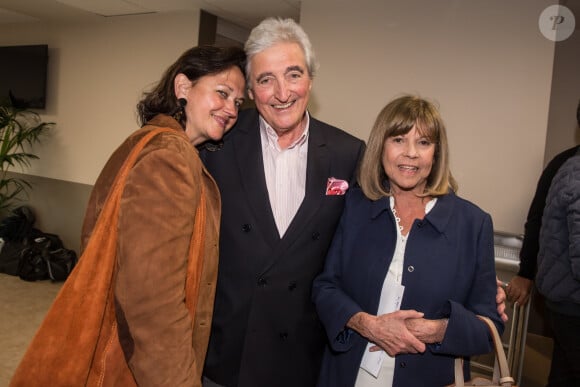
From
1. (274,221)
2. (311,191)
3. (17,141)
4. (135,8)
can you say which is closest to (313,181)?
(311,191)

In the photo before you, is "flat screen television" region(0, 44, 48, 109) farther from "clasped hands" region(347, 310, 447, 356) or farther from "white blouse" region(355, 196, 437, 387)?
"clasped hands" region(347, 310, 447, 356)

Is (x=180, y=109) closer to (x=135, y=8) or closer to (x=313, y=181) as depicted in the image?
(x=313, y=181)

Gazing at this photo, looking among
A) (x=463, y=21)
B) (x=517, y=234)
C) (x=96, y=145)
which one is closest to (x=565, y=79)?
(x=463, y=21)

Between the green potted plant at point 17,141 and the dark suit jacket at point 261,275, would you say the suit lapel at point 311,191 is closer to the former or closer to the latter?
the dark suit jacket at point 261,275

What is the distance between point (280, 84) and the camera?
69.7 inches

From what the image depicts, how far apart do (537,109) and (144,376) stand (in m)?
3.60

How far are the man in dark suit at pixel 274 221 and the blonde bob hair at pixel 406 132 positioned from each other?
0.14m

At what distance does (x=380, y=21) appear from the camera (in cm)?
431

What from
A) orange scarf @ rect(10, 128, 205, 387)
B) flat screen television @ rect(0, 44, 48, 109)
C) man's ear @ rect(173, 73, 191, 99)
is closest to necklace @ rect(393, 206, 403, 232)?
man's ear @ rect(173, 73, 191, 99)

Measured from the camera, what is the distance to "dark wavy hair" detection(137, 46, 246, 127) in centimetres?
152

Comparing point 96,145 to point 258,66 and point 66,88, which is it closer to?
point 66,88

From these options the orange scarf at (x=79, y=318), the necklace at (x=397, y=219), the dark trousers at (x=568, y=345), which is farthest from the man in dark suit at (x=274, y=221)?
the dark trousers at (x=568, y=345)

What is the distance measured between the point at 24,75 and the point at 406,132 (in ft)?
21.8

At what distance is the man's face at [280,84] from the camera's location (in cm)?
177
